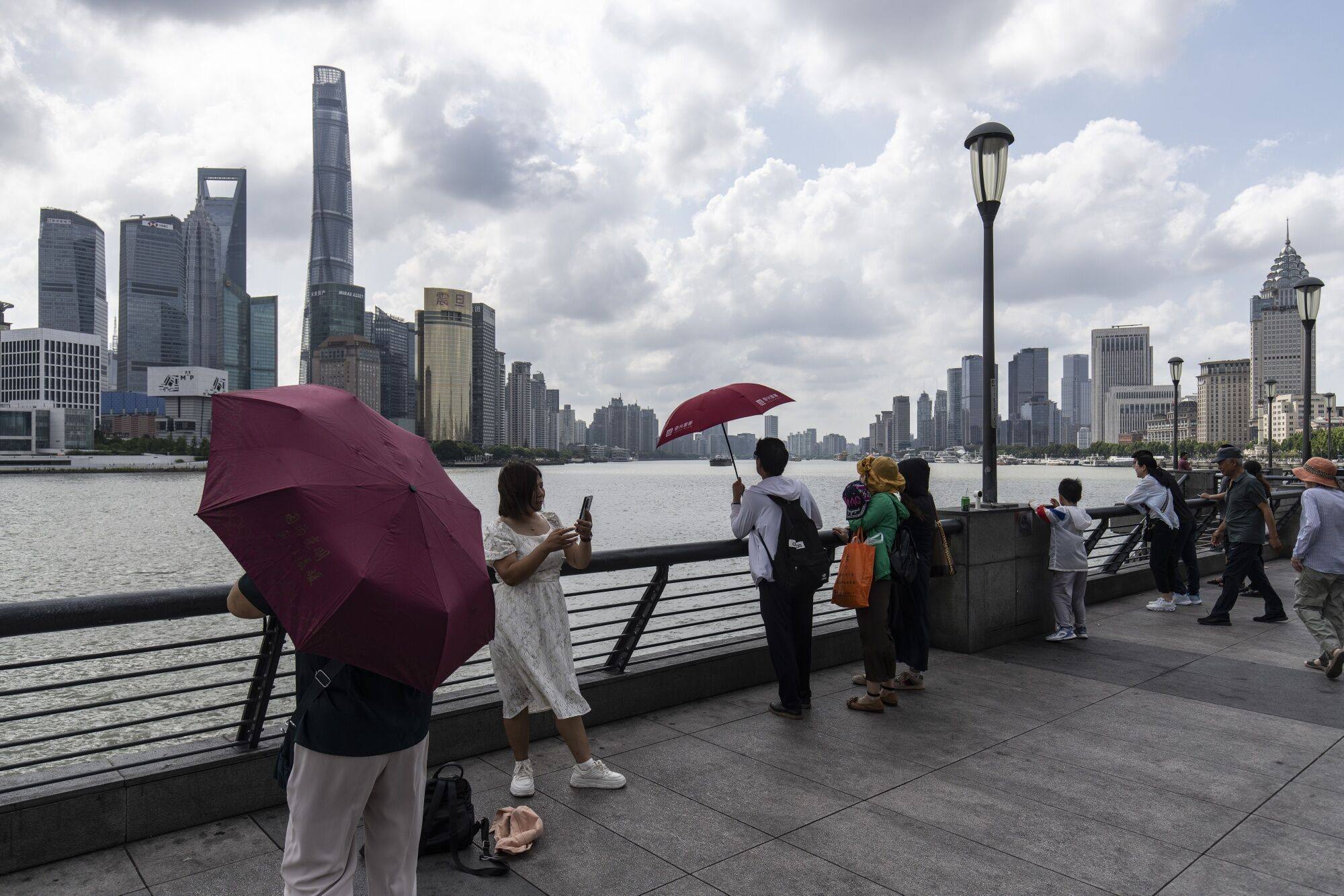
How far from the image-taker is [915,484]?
6.68m

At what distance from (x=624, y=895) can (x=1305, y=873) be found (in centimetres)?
310

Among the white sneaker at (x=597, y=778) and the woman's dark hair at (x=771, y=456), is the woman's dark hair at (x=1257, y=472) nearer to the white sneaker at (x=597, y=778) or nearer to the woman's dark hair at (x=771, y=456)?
the woman's dark hair at (x=771, y=456)

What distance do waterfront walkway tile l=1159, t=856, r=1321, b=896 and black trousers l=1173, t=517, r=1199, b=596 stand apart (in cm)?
820

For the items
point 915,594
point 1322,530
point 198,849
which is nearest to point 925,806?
point 915,594

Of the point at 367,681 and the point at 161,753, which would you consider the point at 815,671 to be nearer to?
the point at 161,753

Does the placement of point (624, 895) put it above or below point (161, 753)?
below

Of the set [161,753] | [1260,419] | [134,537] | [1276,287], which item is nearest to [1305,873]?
[161,753]

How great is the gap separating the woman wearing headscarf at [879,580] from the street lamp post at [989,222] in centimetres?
254

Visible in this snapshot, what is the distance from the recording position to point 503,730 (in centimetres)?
534

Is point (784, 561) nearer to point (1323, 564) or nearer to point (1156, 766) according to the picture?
point (1156, 766)

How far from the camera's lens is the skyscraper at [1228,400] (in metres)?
138

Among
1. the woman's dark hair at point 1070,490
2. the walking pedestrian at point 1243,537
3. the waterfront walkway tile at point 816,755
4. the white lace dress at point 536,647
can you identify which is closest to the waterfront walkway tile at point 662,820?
the white lace dress at point 536,647

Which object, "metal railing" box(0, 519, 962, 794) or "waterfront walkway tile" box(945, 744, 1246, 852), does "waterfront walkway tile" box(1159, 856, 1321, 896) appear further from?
"metal railing" box(0, 519, 962, 794)

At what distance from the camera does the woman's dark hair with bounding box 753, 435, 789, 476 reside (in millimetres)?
5980
